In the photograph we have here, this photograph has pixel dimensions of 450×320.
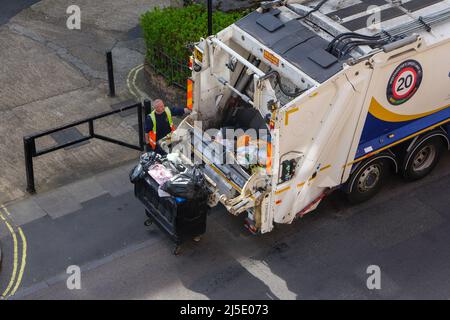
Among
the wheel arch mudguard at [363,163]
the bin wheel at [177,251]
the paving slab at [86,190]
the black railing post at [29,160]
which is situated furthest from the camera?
the paving slab at [86,190]

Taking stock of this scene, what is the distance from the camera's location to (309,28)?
32.1 feet

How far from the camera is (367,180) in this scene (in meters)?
10.6

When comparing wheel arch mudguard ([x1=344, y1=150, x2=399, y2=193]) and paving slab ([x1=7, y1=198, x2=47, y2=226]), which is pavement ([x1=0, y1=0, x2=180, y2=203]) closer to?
paving slab ([x1=7, y1=198, x2=47, y2=226])

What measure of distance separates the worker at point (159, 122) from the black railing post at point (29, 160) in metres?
1.71

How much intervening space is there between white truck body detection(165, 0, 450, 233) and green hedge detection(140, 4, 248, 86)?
2669 millimetres

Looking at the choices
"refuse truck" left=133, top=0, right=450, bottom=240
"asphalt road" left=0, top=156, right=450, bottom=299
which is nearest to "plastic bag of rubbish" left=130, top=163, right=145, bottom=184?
"refuse truck" left=133, top=0, right=450, bottom=240

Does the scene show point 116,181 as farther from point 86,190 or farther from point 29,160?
point 29,160

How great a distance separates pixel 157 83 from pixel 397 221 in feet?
17.7

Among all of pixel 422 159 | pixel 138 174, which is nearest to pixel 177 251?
pixel 138 174

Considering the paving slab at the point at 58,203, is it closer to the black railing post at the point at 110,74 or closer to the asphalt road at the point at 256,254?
the asphalt road at the point at 256,254

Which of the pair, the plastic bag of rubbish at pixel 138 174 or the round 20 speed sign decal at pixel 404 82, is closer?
the round 20 speed sign decal at pixel 404 82

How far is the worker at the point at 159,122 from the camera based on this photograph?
35.4 feet

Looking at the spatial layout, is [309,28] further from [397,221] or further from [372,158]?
[397,221]

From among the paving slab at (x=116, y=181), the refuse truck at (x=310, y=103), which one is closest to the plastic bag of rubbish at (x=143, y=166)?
the refuse truck at (x=310, y=103)
